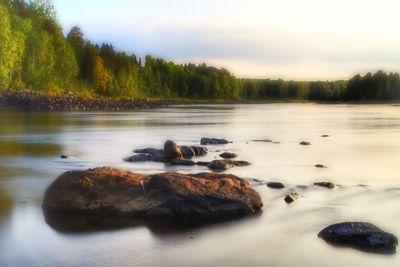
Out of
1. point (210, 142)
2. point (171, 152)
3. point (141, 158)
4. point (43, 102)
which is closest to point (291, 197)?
point (171, 152)

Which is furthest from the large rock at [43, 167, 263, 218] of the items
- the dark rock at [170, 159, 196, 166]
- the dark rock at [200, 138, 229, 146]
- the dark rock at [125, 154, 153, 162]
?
the dark rock at [200, 138, 229, 146]

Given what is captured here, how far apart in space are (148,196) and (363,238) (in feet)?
16.8

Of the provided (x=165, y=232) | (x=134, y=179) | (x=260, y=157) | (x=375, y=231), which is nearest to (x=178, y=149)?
(x=260, y=157)

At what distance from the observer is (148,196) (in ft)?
44.8

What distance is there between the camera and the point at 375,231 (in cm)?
1119

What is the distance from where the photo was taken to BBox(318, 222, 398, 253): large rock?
429 inches

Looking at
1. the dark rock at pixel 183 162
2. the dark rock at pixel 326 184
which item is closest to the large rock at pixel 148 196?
the dark rock at pixel 326 184

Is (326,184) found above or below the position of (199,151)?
above

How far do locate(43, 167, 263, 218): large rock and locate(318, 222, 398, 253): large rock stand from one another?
2.89m

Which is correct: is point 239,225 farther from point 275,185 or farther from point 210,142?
point 210,142

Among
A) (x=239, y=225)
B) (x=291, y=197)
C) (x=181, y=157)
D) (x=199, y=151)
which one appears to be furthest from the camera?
(x=199, y=151)

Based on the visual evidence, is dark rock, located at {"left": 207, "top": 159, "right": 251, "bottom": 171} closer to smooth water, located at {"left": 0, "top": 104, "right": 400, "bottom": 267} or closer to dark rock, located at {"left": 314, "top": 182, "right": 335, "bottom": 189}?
smooth water, located at {"left": 0, "top": 104, "right": 400, "bottom": 267}

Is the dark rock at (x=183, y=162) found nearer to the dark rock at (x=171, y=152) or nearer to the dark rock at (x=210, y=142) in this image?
the dark rock at (x=171, y=152)

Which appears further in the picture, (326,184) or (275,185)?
(326,184)
